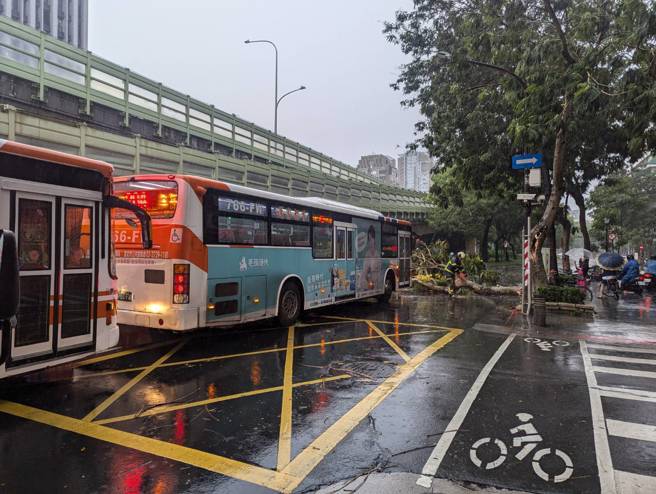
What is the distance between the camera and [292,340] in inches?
349

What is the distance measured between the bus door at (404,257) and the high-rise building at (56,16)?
5726cm

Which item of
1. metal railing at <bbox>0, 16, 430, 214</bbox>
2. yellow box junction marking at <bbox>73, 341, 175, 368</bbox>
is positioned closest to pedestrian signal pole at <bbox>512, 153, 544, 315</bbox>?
yellow box junction marking at <bbox>73, 341, 175, 368</bbox>

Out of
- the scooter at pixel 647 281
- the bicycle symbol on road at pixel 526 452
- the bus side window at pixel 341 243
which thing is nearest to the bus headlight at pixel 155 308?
the bicycle symbol on road at pixel 526 452

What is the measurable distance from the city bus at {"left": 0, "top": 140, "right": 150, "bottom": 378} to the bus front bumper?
1.21 m

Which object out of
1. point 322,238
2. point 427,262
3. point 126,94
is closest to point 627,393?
point 322,238

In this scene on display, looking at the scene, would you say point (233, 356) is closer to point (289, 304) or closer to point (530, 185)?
point (289, 304)

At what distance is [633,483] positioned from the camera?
11.9 ft

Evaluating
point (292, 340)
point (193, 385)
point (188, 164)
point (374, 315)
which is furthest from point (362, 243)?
point (193, 385)

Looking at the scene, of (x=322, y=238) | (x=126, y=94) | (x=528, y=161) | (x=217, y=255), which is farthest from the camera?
(x=126, y=94)

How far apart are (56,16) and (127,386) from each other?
253ft

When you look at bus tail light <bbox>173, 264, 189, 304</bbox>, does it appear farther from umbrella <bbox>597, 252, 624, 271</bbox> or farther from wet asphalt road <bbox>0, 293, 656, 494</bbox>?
umbrella <bbox>597, 252, 624, 271</bbox>

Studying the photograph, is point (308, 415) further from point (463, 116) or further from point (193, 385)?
point (463, 116)

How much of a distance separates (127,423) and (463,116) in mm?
14741

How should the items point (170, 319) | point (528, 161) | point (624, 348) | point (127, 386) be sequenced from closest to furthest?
point (127, 386), point (170, 319), point (624, 348), point (528, 161)
